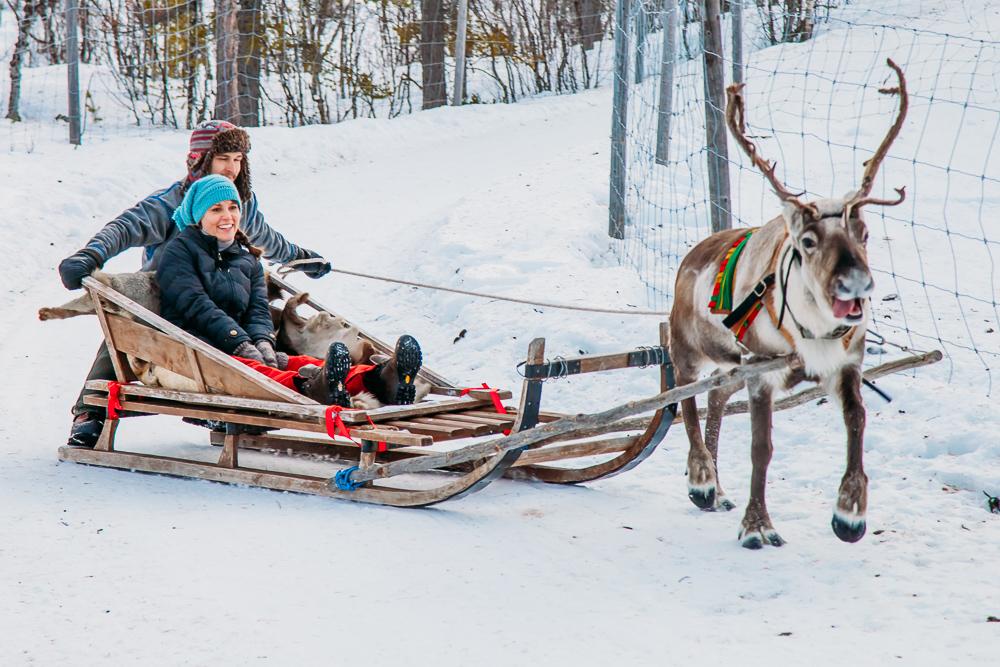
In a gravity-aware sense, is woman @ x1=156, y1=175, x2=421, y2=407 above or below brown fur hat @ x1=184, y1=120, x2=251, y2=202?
below

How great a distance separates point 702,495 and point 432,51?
13.4 m

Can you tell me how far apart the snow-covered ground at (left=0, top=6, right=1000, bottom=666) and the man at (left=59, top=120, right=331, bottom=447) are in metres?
0.44

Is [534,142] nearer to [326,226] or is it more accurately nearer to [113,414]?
[326,226]

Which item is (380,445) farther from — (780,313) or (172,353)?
(780,313)

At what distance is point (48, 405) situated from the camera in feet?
18.9

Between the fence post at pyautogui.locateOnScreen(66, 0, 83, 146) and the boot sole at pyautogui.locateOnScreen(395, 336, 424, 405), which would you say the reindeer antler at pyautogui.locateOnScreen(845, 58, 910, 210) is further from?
the fence post at pyautogui.locateOnScreen(66, 0, 83, 146)

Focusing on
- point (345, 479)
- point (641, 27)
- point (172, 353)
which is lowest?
point (345, 479)

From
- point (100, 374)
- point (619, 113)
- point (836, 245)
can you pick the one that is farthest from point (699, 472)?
point (619, 113)

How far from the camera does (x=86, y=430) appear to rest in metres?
4.91

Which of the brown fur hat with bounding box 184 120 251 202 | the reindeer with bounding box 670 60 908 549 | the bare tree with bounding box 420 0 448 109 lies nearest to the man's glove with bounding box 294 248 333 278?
the brown fur hat with bounding box 184 120 251 202

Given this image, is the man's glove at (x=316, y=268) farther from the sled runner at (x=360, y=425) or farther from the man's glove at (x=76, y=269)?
the man's glove at (x=76, y=269)

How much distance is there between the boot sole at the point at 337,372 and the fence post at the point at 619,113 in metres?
4.17

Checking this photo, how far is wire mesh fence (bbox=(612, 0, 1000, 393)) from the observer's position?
657 cm

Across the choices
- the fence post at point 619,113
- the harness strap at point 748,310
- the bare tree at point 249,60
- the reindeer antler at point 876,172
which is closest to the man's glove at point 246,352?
the harness strap at point 748,310
